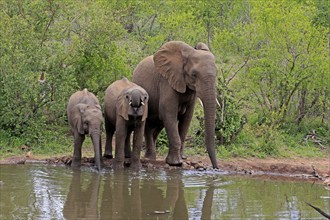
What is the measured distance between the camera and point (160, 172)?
1300 cm

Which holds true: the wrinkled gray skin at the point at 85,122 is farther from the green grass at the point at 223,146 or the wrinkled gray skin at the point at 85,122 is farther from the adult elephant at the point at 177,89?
the green grass at the point at 223,146

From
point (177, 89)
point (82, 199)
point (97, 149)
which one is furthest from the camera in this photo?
point (177, 89)

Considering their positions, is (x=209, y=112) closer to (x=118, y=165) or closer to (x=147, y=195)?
(x=118, y=165)

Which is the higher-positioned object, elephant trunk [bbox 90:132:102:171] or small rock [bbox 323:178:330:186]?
elephant trunk [bbox 90:132:102:171]

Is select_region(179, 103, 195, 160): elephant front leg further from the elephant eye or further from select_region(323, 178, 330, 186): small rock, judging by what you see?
select_region(323, 178, 330, 186): small rock

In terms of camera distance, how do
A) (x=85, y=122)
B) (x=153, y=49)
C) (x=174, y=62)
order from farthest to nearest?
(x=153, y=49), (x=174, y=62), (x=85, y=122)

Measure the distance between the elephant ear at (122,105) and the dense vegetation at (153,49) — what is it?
2811 mm

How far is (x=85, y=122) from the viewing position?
13.1 metres

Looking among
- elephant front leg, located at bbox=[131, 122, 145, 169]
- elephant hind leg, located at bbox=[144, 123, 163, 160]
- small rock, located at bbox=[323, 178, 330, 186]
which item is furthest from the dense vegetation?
small rock, located at bbox=[323, 178, 330, 186]

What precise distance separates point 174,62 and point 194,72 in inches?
27.7

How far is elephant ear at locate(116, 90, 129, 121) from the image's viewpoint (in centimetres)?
1284

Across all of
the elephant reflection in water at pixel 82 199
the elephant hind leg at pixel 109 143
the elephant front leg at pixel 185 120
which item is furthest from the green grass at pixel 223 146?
the elephant reflection in water at pixel 82 199

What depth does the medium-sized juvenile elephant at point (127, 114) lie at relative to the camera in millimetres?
12734

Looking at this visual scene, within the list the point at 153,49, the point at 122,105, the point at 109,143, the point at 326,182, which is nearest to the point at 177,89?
the point at 122,105
